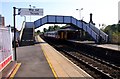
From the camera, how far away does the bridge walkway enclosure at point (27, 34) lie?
45494 millimetres

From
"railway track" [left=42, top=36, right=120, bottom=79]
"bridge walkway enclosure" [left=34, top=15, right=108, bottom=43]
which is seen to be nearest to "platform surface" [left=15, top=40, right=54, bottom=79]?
"railway track" [left=42, top=36, right=120, bottom=79]

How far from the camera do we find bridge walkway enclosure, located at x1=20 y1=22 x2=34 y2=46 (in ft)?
149

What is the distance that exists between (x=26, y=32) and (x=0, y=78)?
41.8 m

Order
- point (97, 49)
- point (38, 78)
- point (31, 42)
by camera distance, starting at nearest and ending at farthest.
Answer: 1. point (38, 78)
2. point (97, 49)
3. point (31, 42)

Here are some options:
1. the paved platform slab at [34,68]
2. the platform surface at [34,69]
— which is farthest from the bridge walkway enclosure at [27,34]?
the platform surface at [34,69]

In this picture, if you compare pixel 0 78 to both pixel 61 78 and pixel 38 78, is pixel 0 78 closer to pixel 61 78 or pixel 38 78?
pixel 38 78

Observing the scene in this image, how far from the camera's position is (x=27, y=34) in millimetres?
50531

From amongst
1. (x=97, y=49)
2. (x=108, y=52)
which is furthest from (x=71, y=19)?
(x=108, y=52)

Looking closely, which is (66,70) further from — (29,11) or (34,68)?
(29,11)

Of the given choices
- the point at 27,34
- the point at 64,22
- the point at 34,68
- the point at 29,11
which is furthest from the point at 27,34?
the point at 34,68

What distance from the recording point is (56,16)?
194 feet

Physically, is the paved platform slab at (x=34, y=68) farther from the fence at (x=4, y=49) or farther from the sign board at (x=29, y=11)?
the sign board at (x=29, y=11)

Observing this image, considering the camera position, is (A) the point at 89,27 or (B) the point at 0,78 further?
(A) the point at 89,27

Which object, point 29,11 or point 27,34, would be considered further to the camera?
point 27,34
